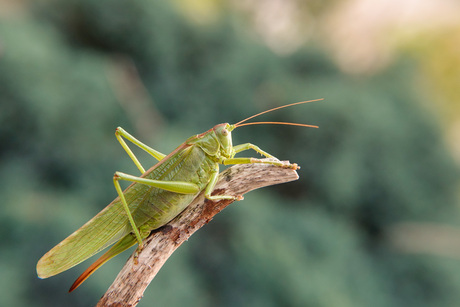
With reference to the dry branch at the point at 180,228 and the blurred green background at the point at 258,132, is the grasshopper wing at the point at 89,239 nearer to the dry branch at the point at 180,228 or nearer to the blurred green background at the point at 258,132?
the dry branch at the point at 180,228

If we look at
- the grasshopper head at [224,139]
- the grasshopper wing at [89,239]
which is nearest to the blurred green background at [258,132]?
the grasshopper wing at [89,239]

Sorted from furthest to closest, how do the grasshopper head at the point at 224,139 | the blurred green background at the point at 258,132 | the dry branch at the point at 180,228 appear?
the blurred green background at the point at 258,132, the grasshopper head at the point at 224,139, the dry branch at the point at 180,228

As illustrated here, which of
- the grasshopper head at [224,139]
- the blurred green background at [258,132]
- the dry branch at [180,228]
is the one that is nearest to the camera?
the dry branch at [180,228]

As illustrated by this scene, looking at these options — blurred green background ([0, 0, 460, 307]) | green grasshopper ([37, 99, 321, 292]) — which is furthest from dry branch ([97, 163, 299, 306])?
blurred green background ([0, 0, 460, 307])

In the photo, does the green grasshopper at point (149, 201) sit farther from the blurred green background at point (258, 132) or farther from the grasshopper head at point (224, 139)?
the blurred green background at point (258, 132)

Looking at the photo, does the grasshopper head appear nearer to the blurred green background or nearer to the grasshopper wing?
the grasshopper wing

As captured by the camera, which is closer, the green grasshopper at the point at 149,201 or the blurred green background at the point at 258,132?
the green grasshopper at the point at 149,201

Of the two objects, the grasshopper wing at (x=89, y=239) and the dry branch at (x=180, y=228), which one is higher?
the grasshopper wing at (x=89, y=239)
